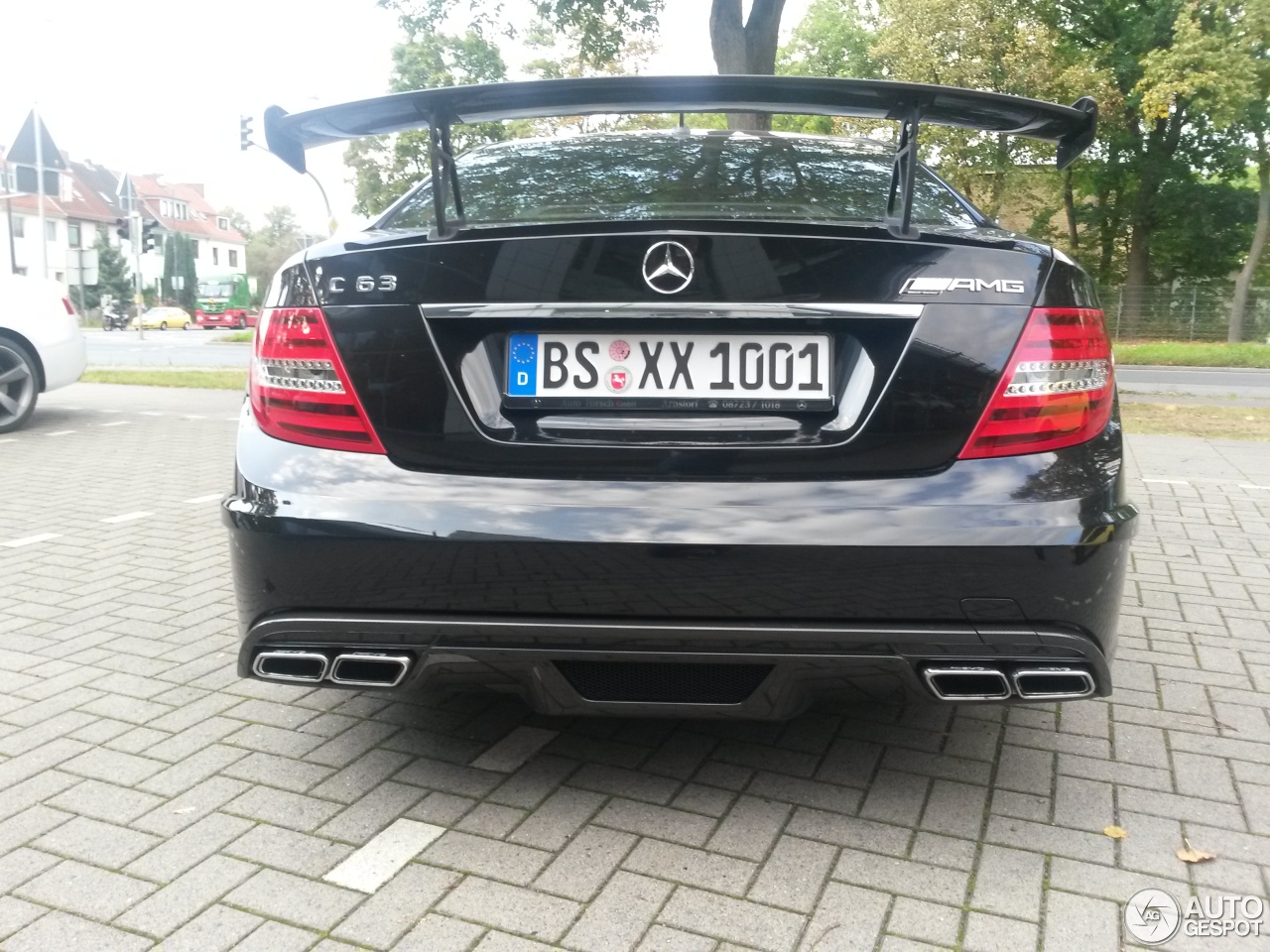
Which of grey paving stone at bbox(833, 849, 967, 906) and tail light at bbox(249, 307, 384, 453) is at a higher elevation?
tail light at bbox(249, 307, 384, 453)

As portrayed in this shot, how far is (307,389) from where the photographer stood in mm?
2434

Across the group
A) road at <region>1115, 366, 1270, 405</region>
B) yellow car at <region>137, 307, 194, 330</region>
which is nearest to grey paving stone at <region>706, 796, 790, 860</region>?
road at <region>1115, 366, 1270, 405</region>

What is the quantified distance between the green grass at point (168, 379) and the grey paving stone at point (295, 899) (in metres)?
12.8

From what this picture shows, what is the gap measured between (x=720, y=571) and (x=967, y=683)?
556 mm

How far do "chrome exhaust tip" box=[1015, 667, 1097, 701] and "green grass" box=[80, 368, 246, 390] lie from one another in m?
13.2

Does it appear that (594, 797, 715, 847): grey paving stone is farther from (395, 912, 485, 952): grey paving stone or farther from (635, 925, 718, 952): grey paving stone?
(395, 912, 485, 952): grey paving stone

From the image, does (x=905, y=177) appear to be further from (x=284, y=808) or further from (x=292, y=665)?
(x=284, y=808)

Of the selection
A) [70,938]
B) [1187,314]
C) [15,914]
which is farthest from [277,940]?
[1187,314]

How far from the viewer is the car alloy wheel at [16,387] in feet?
29.8

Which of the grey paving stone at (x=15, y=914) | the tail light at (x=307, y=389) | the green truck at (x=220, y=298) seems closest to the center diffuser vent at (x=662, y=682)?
the tail light at (x=307, y=389)

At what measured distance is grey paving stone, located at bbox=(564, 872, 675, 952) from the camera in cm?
205

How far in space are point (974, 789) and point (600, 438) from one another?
125 centimetres

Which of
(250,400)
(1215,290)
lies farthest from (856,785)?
(1215,290)

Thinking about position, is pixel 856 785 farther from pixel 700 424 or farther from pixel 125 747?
pixel 125 747
